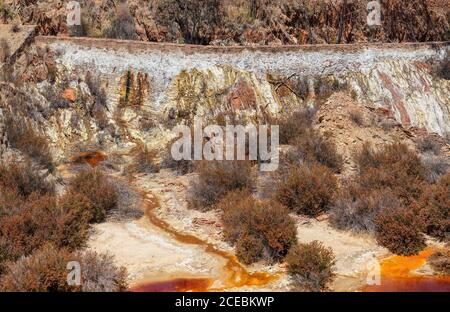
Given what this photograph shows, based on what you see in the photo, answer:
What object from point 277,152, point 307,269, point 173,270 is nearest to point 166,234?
point 173,270

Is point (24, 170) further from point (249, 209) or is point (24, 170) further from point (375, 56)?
point (375, 56)

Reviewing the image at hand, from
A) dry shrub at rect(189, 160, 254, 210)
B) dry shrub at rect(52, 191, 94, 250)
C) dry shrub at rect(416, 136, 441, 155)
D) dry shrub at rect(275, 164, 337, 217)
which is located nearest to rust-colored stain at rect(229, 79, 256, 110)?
dry shrub at rect(189, 160, 254, 210)

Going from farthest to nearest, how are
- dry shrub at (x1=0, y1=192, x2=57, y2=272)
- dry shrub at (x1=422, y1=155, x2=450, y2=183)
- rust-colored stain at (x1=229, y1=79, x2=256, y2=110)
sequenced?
rust-colored stain at (x1=229, y1=79, x2=256, y2=110) < dry shrub at (x1=422, y1=155, x2=450, y2=183) < dry shrub at (x1=0, y1=192, x2=57, y2=272)

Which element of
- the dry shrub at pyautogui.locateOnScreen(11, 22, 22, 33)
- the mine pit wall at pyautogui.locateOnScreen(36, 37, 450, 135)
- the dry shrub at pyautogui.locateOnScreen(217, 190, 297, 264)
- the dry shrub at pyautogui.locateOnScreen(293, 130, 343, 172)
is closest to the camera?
the dry shrub at pyautogui.locateOnScreen(217, 190, 297, 264)

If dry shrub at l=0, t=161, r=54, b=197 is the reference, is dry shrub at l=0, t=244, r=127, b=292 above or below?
below

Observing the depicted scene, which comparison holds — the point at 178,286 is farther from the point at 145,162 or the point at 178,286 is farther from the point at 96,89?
the point at 96,89

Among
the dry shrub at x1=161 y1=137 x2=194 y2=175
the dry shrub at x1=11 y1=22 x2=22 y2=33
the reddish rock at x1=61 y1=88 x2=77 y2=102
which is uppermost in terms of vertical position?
the dry shrub at x1=11 y1=22 x2=22 y2=33

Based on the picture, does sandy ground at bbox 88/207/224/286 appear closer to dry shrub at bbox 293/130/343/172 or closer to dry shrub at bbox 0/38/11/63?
dry shrub at bbox 293/130/343/172
